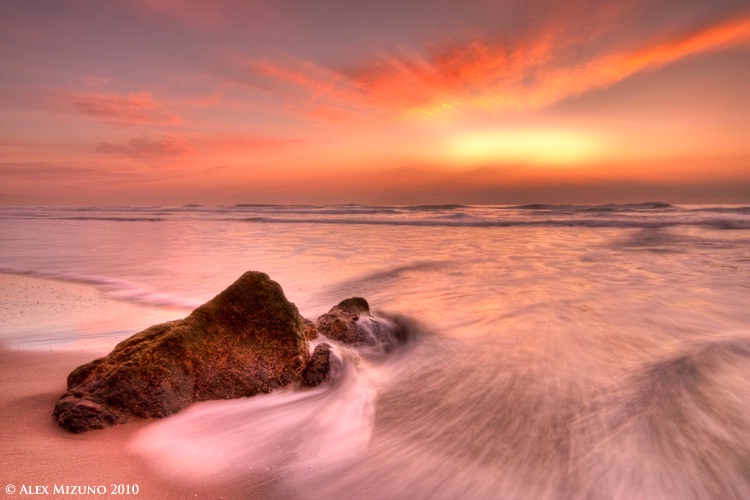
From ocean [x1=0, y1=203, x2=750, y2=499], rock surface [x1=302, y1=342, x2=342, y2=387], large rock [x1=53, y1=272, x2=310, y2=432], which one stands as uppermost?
large rock [x1=53, y1=272, x2=310, y2=432]

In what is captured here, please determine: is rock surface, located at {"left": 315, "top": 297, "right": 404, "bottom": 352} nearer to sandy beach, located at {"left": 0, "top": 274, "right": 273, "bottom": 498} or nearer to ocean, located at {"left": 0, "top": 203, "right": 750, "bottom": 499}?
ocean, located at {"left": 0, "top": 203, "right": 750, "bottom": 499}

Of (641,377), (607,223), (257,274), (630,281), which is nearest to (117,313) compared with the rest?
(257,274)

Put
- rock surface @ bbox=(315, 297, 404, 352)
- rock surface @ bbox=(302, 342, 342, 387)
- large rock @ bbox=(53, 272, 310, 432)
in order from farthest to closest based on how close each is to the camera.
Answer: rock surface @ bbox=(315, 297, 404, 352)
rock surface @ bbox=(302, 342, 342, 387)
large rock @ bbox=(53, 272, 310, 432)

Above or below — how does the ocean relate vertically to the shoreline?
below

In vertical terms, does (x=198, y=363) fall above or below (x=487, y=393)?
above

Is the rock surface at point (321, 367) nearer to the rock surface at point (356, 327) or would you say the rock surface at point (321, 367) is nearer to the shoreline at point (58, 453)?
the rock surface at point (356, 327)

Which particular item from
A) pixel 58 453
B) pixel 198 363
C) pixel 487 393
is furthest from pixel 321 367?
pixel 58 453

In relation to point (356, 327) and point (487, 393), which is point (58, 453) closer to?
point (356, 327)

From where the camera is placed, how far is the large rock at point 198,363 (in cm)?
263

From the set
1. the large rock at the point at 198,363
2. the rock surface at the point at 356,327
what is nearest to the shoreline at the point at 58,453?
the large rock at the point at 198,363

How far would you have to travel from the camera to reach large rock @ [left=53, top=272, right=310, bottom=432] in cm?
263

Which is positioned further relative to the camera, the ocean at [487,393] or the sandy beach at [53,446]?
the ocean at [487,393]

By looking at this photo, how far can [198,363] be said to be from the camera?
3.03 metres

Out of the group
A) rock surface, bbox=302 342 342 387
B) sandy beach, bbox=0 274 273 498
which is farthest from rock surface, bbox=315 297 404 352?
sandy beach, bbox=0 274 273 498
